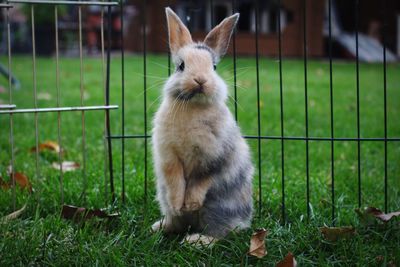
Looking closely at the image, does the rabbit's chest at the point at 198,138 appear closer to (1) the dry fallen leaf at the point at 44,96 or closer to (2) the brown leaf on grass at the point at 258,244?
(2) the brown leaf on grass at the point at 258,244

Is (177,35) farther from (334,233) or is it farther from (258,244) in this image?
(334,233)

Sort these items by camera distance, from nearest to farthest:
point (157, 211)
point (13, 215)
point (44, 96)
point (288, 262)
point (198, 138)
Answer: point (288, 262) < point (198, 138) < point (13, 215) < point (157, 211) < point (44, 96)

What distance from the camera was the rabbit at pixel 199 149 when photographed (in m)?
2.46

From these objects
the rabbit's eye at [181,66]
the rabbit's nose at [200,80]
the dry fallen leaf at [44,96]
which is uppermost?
the rabbit's eye at [181,66]

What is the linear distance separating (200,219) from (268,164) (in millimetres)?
1485

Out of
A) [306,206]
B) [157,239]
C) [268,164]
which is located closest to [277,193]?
[306,206]

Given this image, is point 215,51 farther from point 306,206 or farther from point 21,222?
point 21,222

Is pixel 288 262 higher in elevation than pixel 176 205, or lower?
lower

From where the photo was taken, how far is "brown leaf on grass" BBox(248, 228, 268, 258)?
2.43m

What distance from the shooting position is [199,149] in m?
2.50

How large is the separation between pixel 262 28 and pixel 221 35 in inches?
518

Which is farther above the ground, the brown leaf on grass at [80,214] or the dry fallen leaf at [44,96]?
the dry fallen leaf at [44,96]

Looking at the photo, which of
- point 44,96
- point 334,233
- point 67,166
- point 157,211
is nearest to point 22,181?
point 67,166

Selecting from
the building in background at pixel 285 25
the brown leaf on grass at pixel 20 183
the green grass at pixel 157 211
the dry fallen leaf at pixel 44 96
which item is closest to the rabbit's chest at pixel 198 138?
the green grass at pixel 157 211
